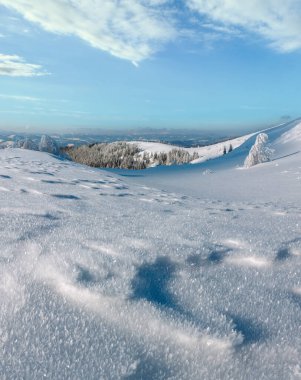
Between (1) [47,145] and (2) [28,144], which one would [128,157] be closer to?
(1) [47,145]

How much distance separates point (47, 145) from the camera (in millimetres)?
44938

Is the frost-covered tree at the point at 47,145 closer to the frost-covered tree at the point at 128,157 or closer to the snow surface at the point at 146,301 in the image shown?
the frost-covered tree at the point at 128,157

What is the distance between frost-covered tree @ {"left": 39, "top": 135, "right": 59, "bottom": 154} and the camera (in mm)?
44531

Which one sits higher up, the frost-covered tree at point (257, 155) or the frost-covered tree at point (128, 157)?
the frost-covered tree at point (257, 155)

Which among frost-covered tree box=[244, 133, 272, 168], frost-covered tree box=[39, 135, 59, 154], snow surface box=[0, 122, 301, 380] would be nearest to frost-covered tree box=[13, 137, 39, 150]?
frost-covered tree box=[39, 135, 59, 154]

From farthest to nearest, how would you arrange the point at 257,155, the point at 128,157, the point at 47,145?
1. the point at 128,157
2. the point at 47,145
3. the point at 257,155

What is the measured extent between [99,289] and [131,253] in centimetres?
52

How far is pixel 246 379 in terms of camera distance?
→ 122cm

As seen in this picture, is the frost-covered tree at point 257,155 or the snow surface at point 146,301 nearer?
the snow surface at point 146,301

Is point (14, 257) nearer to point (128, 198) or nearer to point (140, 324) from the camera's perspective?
point (140, 324)

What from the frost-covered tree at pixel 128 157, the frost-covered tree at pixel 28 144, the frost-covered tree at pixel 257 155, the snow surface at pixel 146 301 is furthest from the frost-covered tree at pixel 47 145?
the snow surface at pixel 146 301

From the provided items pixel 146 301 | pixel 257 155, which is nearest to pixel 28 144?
pixel 257 155

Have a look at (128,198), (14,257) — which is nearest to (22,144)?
(128,198)

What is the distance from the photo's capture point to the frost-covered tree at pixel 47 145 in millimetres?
44531
